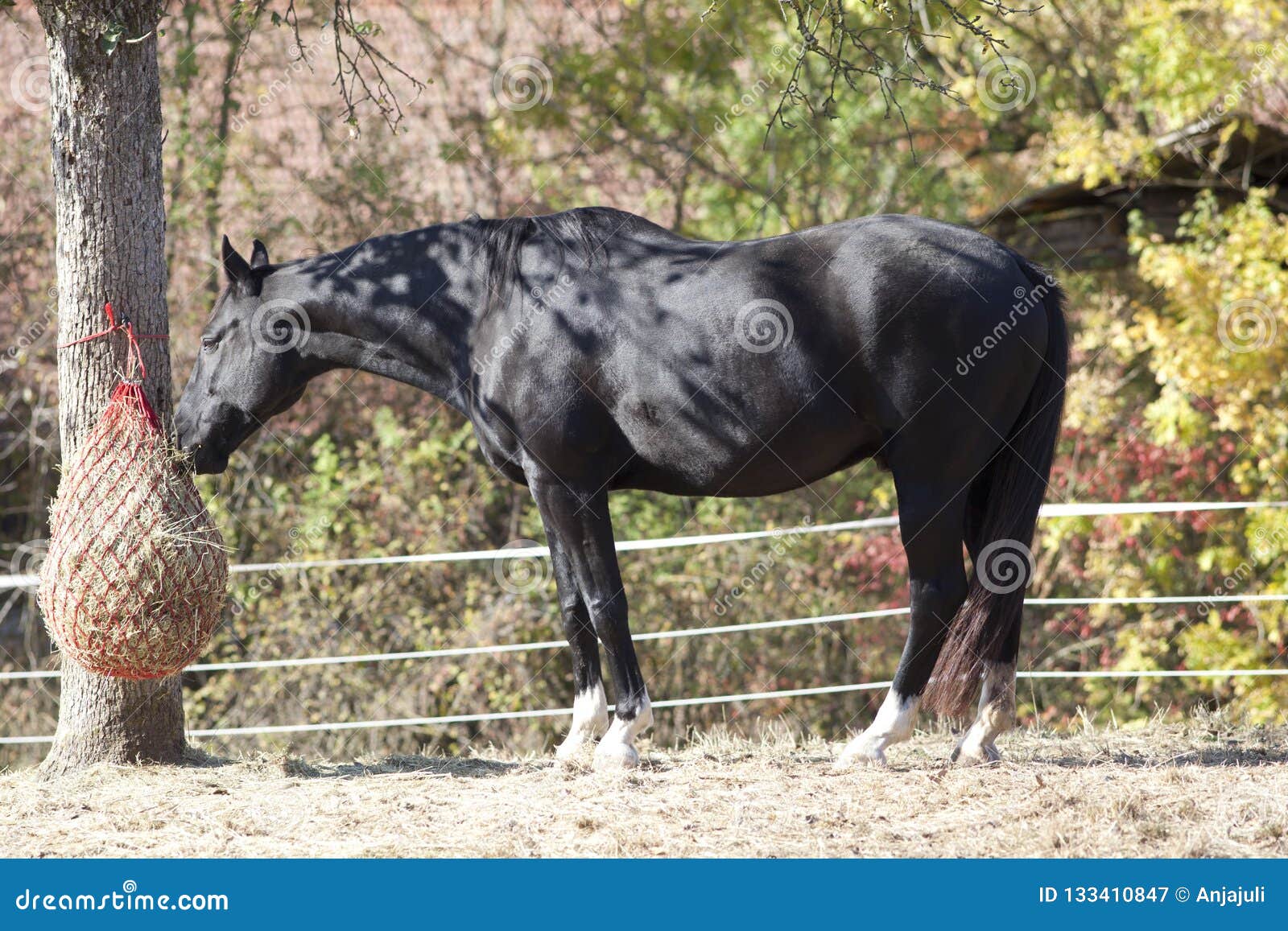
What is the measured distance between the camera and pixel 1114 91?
9.02m

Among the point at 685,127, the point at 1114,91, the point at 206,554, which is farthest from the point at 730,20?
the point at 206,554

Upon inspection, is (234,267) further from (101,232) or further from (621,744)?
(621,744)

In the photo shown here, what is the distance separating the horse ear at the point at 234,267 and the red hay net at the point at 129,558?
66 centimetres

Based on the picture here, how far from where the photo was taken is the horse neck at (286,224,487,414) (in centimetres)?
Answer: 478

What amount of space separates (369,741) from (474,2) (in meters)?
6.18

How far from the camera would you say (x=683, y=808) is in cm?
386

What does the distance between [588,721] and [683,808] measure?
1.01 meters

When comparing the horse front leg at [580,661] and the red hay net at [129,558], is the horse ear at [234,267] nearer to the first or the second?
the red hay net at [129,558]

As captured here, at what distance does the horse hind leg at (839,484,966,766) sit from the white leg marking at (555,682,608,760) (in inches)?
36.4

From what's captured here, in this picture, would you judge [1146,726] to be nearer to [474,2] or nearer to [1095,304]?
[1095,304]

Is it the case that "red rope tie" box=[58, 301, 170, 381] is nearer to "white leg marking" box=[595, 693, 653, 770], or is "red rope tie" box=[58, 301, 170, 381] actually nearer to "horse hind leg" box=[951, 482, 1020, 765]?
"white leg marking" box=[595, 693, 653, 770]

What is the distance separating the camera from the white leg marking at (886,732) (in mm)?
4410

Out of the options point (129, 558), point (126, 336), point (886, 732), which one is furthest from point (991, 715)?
point (126, 336)

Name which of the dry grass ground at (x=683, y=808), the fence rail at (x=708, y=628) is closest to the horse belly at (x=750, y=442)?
the dry grass ground at (x=683, y=808)
